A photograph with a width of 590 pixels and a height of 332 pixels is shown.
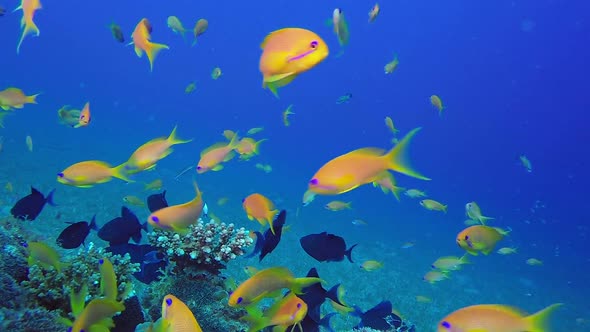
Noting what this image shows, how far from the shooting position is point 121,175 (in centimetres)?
409

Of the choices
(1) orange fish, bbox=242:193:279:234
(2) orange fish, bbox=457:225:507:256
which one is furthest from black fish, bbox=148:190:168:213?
(2) orange fish, bbox=457:225:507:256

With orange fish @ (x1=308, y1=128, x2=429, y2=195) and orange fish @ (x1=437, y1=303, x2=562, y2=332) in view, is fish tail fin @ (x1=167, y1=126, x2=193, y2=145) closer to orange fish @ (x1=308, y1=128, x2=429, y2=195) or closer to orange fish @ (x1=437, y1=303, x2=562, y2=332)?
orange fish @ (x1=308, y1=128, x2=429, y2=195)

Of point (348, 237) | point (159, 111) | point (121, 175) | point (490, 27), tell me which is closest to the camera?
point (121, 175)

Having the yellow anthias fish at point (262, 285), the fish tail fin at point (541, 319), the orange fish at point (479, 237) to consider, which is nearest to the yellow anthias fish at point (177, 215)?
the yellow anthias fish at point (262, 285)

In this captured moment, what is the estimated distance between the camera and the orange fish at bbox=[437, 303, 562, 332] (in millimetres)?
2365

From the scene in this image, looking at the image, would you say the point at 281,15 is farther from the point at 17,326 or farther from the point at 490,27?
the point at 17,326

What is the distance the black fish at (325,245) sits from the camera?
167 inches

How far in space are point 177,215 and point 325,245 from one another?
5.66ft

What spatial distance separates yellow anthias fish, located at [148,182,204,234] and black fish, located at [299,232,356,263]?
1356mm

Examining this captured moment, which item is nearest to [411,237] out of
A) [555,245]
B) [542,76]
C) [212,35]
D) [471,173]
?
[555,245]

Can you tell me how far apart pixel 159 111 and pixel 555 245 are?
118m

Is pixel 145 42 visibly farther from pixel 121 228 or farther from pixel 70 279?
pixel 70 279

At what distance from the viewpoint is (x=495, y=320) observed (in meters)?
2.49

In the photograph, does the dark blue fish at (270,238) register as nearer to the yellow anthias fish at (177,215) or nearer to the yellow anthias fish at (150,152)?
the yellow anthias fish at (177,215)
